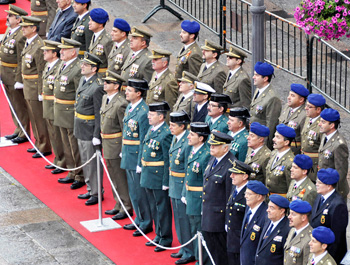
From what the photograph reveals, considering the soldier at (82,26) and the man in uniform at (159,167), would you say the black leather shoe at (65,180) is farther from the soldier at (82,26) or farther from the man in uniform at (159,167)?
the man in uniform at (159,167)

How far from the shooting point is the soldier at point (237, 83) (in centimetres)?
1248

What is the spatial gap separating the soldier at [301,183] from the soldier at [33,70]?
554 centimetres

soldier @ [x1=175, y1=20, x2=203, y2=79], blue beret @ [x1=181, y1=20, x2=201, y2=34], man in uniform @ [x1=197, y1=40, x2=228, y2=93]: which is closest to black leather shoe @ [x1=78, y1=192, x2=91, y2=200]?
soldier @ [x1=175, y1=20, x2=203, y2=79]

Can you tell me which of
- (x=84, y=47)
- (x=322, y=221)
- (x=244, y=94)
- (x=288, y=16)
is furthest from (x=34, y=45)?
(x=322, y=221)

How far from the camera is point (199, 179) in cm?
A: 1112

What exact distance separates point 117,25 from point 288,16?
4607 millimetres

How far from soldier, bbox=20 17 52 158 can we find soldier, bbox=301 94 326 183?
15.8ft

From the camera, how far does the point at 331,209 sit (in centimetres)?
1003

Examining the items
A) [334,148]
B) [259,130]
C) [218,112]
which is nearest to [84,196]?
[218,112]

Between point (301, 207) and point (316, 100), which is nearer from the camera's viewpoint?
point (301, 207)

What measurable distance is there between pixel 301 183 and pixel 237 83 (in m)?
2.53

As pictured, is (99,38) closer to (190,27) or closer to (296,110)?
(190,27)

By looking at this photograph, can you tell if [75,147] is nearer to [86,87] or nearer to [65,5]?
[86,87]

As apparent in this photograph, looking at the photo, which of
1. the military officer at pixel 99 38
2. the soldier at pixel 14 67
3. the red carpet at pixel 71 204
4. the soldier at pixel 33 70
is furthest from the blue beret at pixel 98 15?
the red carpet at pixel 71 204
